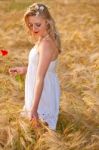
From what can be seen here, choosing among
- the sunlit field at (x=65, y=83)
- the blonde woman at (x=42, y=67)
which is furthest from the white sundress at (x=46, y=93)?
the sunlit field at (x=65, y=83)

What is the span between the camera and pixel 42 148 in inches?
165

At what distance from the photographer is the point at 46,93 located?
4.36 m

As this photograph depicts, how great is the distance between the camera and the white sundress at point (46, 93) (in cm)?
428

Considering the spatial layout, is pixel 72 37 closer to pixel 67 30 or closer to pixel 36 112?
pixel 67 30

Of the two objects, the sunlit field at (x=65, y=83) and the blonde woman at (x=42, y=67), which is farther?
the sunlit field at (x=65, y=83)

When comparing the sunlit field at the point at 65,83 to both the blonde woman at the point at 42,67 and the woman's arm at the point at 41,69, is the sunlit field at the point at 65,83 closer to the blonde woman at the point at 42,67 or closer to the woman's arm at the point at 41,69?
the blonde woman at the point at 42,67

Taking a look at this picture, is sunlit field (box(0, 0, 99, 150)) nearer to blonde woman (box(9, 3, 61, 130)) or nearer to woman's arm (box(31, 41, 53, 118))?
blonde woman (box(9, 3, 61, 130))

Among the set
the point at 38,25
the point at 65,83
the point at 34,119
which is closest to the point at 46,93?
the point at 34,119

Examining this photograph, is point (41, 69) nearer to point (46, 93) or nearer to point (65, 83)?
point (46, 93)

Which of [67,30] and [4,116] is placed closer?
[4,116]

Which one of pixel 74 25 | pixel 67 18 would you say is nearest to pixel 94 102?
pixel 74 25

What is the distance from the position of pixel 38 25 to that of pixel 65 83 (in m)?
1.85

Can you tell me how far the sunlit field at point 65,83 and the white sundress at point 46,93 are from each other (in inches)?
4.4

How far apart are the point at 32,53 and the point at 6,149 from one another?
756 mm
